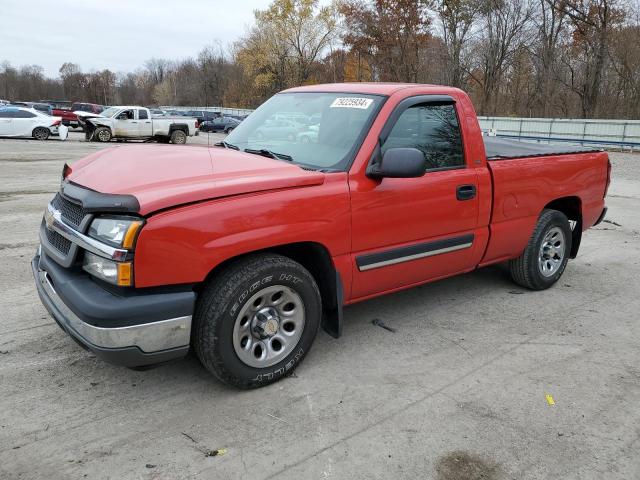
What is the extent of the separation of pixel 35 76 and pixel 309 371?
124615 mm

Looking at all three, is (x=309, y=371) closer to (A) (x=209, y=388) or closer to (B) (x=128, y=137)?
(A) (x=209, y=388)

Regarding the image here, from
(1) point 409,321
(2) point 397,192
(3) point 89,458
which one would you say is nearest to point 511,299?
(1) point 409,321

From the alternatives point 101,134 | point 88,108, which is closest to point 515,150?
point 101,134

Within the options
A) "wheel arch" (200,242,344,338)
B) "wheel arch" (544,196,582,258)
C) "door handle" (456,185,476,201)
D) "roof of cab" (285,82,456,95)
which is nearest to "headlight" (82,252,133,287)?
"wheel arch" (200,242,344,338)

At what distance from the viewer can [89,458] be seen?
8.72ft

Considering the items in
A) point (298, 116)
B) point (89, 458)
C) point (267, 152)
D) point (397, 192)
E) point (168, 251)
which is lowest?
point (89, 458)

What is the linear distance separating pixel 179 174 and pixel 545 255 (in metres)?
3.94

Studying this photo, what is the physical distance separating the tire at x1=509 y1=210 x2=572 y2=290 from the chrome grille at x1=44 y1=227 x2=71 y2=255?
4038mm

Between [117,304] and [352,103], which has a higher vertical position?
[352,103]

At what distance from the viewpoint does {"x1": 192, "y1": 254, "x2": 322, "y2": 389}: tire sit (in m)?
3.01

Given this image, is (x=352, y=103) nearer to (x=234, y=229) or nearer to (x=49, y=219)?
(x=234, y=229)

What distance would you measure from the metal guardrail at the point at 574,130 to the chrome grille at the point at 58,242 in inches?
912

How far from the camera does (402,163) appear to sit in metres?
3.40

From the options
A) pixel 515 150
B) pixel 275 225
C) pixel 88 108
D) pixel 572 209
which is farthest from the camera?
pixel 88 108
